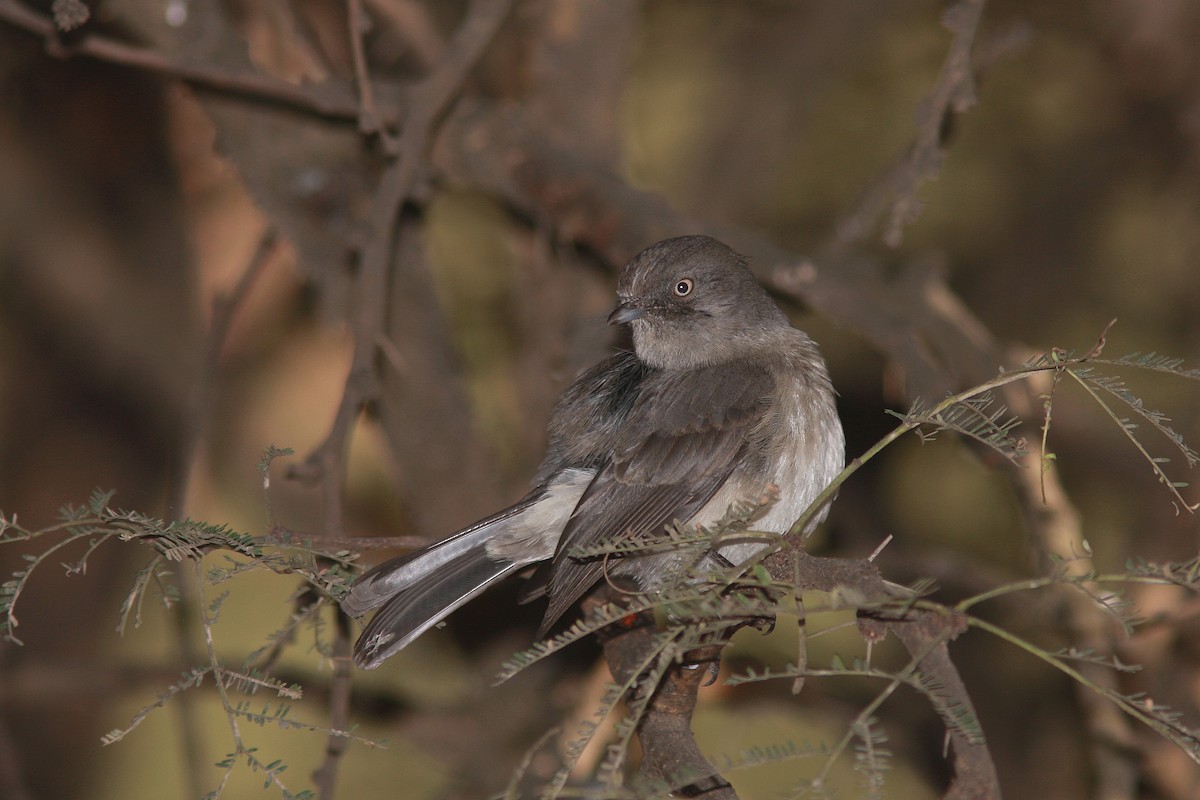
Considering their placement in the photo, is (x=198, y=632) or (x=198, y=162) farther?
(x=198, y=162)

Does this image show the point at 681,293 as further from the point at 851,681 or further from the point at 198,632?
the point at 198,632

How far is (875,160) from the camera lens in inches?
303

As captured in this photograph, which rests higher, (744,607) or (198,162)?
(198,162)

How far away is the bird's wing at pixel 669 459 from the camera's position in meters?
4.07

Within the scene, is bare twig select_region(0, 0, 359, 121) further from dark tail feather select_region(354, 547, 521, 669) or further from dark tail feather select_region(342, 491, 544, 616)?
dark tail feather select_region(354, 547, 521, 669)

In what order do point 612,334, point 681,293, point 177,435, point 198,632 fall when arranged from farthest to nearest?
1. point 177,435
2. point 198,632
3. point 612,334
4. point 681,293

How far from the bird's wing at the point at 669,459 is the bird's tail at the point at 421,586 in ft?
0.85

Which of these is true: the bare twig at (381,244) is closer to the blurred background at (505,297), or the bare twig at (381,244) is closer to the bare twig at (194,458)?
the blurred background at (505,297)

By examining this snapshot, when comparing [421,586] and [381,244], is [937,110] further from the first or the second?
[421,586]

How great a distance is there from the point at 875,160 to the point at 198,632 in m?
5.10

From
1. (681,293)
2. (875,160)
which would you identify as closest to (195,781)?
(681,293)

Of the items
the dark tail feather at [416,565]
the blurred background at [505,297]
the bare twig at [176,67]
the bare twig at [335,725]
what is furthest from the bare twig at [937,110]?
the bare twig at [335,725]

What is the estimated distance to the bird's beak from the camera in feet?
15.0

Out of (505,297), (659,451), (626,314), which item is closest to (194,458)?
(626,314)
